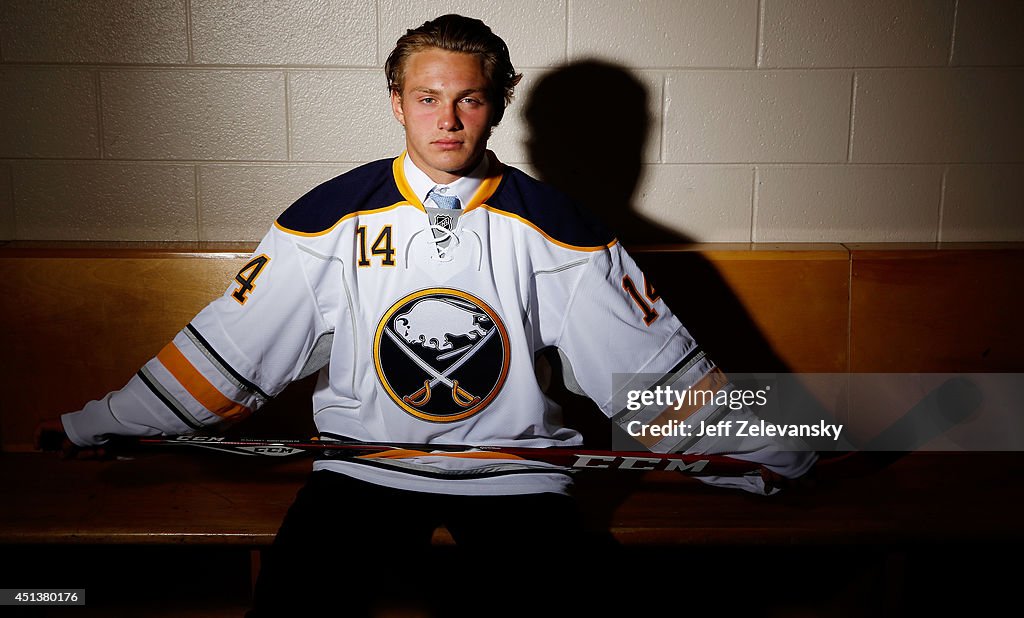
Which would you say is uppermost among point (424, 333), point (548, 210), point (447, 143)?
point (447, 143)

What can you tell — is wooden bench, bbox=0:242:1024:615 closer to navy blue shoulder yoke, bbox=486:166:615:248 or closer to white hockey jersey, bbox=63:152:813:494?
white hockey jersey, bbox=63:152:813:494

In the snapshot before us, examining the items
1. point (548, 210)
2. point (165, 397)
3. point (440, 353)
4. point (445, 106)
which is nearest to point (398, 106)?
point (445, 106)

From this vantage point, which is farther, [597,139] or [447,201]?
[597,139]

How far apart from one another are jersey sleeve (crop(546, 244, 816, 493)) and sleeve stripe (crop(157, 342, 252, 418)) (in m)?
0.64

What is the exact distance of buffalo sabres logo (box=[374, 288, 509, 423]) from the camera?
1446mm

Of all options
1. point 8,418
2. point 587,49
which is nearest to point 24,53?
point 8,418

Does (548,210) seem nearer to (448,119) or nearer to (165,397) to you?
(448,119)

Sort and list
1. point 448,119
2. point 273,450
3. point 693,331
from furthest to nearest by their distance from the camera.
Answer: point 693,331 → point 273,450 → point 448,119

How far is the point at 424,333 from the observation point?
145cm

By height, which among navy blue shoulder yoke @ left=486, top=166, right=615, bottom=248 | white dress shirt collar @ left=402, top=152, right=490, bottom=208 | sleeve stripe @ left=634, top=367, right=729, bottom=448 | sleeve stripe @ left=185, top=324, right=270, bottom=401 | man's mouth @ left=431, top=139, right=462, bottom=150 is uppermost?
man's mouth @ left=431, top=139, right=462, bottom=150

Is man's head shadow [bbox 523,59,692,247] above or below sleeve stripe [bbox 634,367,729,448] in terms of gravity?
above

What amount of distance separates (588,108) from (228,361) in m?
1.04

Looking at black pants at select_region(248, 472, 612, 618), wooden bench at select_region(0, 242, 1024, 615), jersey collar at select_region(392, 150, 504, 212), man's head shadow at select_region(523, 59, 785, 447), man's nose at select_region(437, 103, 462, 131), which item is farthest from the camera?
man's head shadow at select_region(523, 59, 785, 447)

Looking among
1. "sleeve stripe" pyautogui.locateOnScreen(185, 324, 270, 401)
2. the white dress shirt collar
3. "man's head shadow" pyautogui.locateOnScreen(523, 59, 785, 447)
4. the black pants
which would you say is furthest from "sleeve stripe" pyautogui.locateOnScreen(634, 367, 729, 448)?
"sleeve stripe" pyautogui.locateOnScreen(185, 324, 270, 401)
